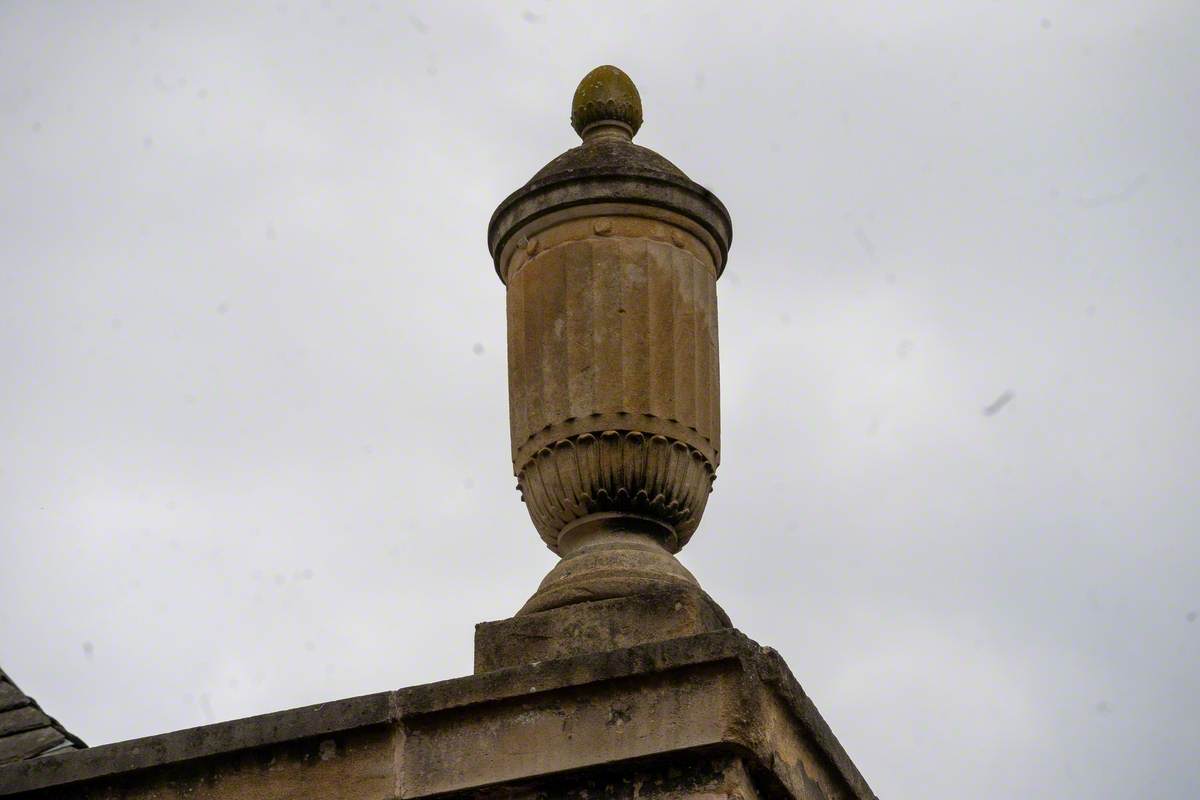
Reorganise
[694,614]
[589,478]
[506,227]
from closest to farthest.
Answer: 1. [694,614]
2. [589,478]
3. [506,227]

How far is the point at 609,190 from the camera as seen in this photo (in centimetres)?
646

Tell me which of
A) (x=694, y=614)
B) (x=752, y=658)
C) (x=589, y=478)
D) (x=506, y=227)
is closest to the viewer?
(x=752, y=658)

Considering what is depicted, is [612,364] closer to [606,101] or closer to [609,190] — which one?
[609,190]

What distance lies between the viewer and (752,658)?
5379 mm

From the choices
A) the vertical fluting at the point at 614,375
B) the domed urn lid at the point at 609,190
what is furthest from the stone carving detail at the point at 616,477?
the domed urn lid at the point at 609,190

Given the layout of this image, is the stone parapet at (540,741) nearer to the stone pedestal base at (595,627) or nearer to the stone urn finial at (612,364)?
the stone pedestal base at (595,627)

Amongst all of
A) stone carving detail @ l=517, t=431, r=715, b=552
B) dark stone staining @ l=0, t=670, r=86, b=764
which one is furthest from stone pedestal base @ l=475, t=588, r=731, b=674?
dark stone staining @ l=0, t=670, r=86, b=764

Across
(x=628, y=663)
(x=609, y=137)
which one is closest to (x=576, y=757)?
(x=628, y=663)

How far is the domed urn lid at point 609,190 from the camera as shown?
6465mm

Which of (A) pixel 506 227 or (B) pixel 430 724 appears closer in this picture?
(B) pixel 430 724

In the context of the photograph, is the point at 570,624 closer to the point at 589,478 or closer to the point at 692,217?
the point at 589,478

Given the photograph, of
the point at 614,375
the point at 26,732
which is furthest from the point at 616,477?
the point at 26,732

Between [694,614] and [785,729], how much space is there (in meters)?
0.40

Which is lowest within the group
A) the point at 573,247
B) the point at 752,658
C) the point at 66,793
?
the point at 752,658
